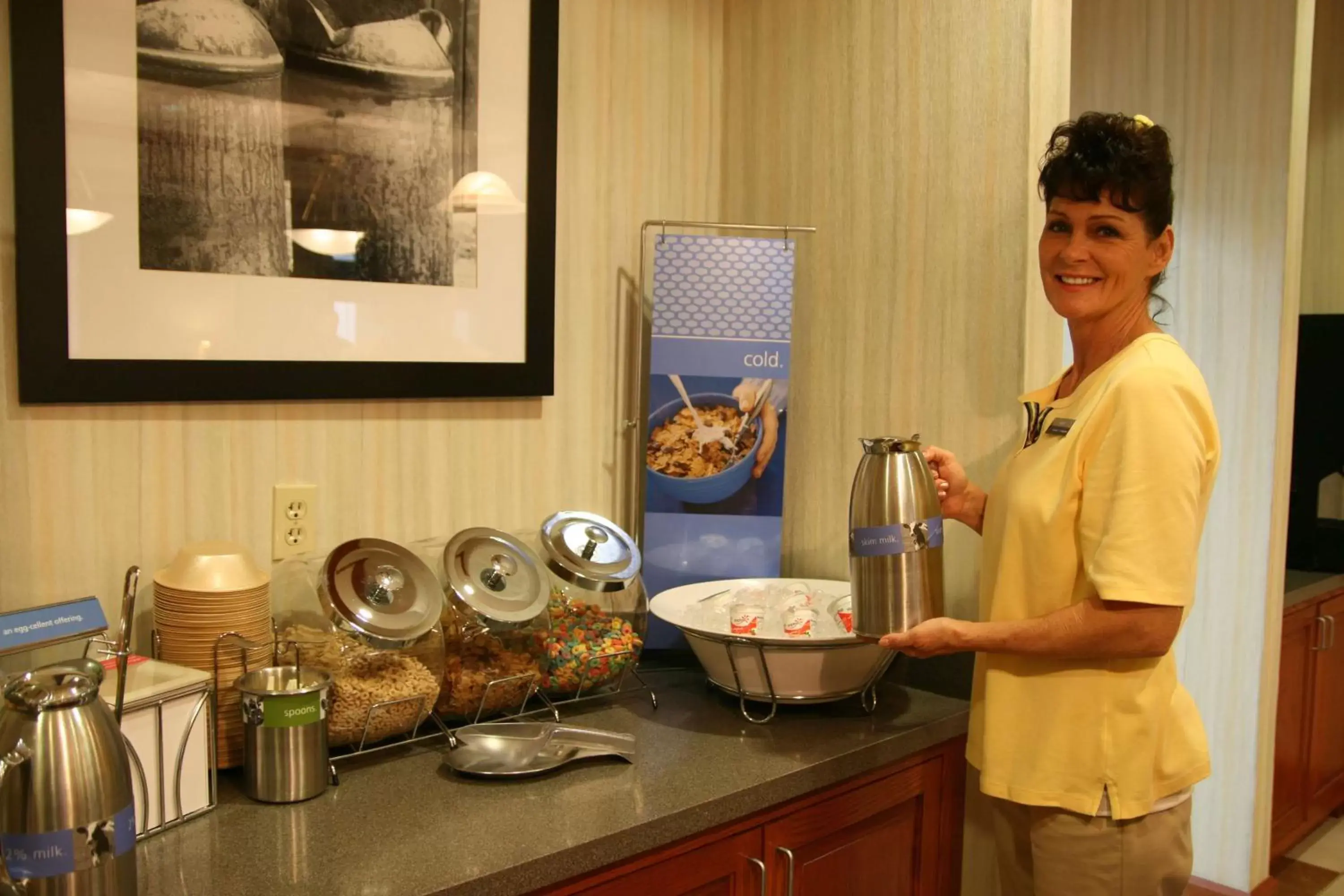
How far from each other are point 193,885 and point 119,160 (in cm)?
96

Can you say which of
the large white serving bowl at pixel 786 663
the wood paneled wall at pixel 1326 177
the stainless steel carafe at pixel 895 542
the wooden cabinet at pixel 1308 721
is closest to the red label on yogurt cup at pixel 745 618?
the large white serving bowl at pixel 786 663

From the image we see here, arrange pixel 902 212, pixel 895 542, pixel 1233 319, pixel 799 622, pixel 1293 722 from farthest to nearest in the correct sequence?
pixel 1293 722 < pixel 1233 319 < pixel 902 212 < pixel 799 622 < pixel 895 542

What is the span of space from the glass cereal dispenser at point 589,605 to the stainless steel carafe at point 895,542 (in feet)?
1.34

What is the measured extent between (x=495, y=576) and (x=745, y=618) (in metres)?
0.41

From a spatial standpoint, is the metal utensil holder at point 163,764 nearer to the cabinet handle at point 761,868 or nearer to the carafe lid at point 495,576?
the carafe lid at point 495,576

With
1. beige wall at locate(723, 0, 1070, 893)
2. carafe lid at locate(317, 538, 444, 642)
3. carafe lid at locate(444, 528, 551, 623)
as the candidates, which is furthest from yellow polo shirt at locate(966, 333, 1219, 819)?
carafe lid at locate(317, 538, 444, 642)

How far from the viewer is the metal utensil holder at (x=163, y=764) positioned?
1.32 metres

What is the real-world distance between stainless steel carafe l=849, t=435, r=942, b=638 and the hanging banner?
1.69 feet

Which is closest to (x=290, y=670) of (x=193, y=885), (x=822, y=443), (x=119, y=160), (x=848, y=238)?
(x=193, y=885)

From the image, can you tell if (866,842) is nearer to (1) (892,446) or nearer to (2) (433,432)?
(1) (892,446)

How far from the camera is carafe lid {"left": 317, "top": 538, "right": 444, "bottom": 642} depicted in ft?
4.99

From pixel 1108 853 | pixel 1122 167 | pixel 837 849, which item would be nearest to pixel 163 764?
pixel 837 849

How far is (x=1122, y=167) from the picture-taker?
146 centimetres

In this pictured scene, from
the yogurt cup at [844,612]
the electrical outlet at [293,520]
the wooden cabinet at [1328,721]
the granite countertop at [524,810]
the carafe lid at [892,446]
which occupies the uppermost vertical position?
the carafe lid at [892,446]
